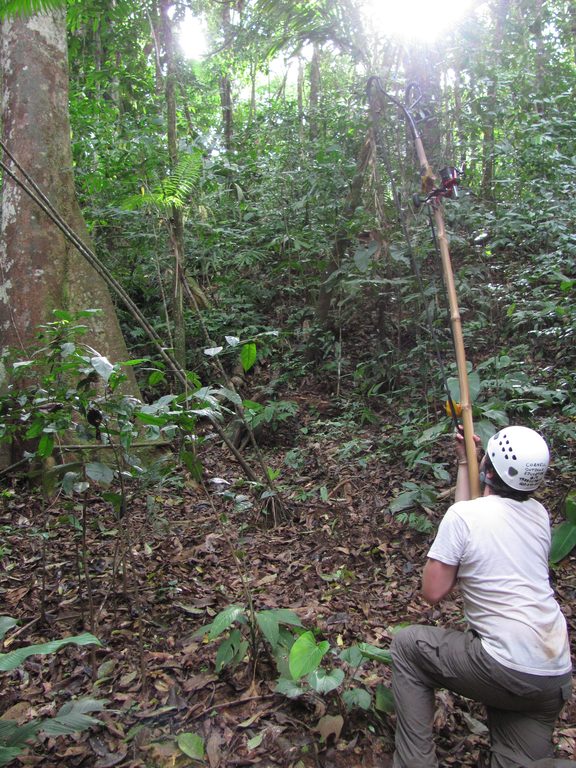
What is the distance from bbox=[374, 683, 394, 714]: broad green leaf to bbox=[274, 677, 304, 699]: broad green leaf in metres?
0.36

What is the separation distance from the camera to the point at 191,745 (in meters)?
2.54

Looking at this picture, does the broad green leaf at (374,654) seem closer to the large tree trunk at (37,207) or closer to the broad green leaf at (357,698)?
the broad green leaf at (357,698)

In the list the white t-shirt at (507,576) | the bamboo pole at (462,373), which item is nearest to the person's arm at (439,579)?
the white t-shirt at (507,576)

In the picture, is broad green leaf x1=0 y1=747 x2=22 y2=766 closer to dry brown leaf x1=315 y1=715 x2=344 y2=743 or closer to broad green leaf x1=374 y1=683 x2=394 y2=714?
dry brown leaf x1=315 y1=715 x2=344 y2=743

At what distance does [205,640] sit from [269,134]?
9927 millimetres

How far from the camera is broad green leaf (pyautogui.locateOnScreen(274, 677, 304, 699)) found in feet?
8.55

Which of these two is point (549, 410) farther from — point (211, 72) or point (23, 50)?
point (211, 72)

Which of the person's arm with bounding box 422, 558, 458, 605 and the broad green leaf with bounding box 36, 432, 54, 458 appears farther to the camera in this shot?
the broad green leaf with bounding box 36, 432, 54, 458

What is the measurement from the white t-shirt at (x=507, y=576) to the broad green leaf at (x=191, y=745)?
4.34 feet

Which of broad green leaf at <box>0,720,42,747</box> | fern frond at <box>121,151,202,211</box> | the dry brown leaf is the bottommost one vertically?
the dry brown leaf

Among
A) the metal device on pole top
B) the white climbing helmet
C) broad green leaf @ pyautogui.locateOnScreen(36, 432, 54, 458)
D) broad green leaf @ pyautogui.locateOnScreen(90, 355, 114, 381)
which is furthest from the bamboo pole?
broad green leaf @ pyautogui.locateOnScreen(36, 432, 54, 458)

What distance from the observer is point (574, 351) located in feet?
19.4

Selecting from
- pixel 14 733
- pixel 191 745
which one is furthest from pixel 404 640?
pixel 14 733

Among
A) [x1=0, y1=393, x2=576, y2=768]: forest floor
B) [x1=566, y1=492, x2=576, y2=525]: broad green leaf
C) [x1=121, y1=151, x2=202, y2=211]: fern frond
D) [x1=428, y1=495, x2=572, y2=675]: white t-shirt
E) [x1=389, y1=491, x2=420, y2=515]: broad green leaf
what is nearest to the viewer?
[x1=428, y1=495, x2=572, y2=675]: white t-shirt
